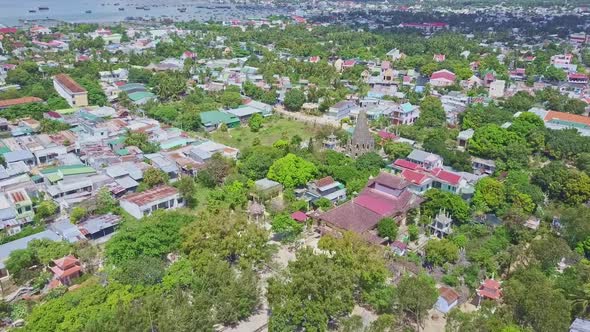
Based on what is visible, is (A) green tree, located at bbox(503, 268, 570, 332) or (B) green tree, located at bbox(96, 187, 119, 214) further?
(B) green tree, located at bbox(96, 187, 119, 214)

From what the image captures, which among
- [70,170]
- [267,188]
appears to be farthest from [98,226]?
[267,188]

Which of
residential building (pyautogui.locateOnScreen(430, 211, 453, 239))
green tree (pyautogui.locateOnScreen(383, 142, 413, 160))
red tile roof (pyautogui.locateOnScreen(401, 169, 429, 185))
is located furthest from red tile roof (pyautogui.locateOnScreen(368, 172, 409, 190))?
green tree (pyautogui.locateOnScreen(383, 142, 413, 160))

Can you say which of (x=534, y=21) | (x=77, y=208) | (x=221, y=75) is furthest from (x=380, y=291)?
(x=534, y=21)

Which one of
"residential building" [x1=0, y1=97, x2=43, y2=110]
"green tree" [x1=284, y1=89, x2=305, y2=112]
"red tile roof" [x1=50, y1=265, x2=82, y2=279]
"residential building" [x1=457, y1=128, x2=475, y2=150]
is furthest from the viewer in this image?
"green tree" [x1=284, y1=89, x2=305, y2=112]

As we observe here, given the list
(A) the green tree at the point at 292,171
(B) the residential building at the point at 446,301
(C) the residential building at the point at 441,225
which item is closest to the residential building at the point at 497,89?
(A) the green tree at the point at 292,171

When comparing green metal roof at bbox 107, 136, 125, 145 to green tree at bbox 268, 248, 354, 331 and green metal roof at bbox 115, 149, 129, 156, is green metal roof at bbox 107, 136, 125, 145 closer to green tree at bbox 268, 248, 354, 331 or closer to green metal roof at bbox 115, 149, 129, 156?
green metal roof at bbox 115, 149, 129, 156

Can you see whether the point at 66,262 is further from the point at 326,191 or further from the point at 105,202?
the point at 326,191

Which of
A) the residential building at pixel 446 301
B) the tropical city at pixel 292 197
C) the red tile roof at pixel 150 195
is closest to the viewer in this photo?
the tropical city at pixel 292 197

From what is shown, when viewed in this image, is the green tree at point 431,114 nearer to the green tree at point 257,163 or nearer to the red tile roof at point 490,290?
the green tree at point 257,163

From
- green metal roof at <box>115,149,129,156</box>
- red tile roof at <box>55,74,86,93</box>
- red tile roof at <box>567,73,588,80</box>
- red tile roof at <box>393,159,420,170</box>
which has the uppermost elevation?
red tile roof at <box>567,73,588,80</box>
